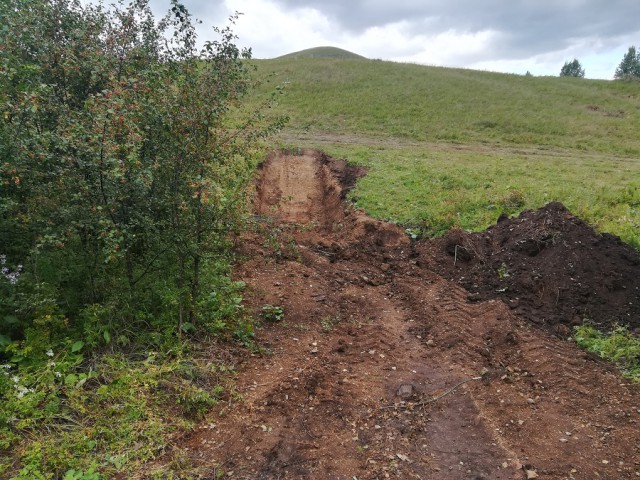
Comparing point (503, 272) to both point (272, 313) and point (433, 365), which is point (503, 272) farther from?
point (272, 313)

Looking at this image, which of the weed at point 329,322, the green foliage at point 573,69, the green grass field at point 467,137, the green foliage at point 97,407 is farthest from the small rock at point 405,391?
the green foliage at point 573,69

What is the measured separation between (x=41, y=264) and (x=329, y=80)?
30.4m

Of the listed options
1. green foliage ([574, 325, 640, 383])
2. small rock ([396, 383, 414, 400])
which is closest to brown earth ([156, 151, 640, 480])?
small rock ([396, 383, 414, 400])

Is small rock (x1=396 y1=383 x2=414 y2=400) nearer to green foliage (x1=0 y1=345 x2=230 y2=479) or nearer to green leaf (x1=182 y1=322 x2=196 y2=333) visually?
green foliage (x1=0 y1=345 x2=230 y2=479)

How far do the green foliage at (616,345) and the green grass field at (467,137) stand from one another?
2780 millimetres

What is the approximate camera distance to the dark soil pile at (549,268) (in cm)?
638

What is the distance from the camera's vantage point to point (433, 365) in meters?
5.46

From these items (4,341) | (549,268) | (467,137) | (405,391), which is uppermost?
(467,137)

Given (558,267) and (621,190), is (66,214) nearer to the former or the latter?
(558,267)

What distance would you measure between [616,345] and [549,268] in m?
1.69

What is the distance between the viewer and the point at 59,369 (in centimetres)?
450

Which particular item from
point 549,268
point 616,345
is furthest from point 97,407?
point 549,268

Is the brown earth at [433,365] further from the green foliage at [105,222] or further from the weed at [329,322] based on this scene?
the green foliage at [105,222]

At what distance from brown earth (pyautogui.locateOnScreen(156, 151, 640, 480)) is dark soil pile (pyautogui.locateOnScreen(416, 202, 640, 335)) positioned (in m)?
0.03
